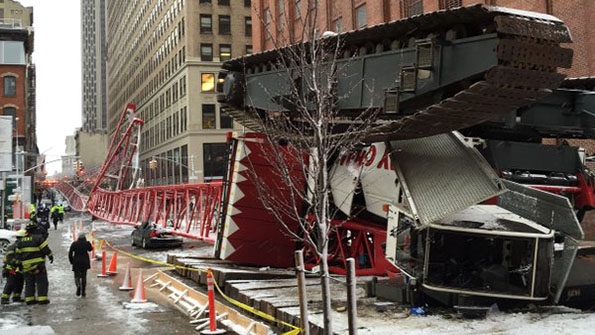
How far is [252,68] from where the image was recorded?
12.8m

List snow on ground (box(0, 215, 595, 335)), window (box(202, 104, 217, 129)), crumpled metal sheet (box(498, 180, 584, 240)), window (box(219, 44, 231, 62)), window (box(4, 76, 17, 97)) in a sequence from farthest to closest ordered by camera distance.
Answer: window (box(4, 76, 17, 97)) → window (box(219, 44, 231, 62)) → window (box(202, 104, 217, 129)) → crumpled metal sheet (box(498, 180, 584, 240)) → snow on ground (box(0, 215, 595, 335))

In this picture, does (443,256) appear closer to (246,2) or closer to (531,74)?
(531,74)

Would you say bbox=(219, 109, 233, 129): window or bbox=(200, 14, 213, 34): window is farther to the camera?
bbox=(200, 14, 213, 34): window

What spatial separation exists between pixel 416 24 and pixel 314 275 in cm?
671

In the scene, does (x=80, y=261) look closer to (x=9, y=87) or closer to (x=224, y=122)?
(x=224, y=122)

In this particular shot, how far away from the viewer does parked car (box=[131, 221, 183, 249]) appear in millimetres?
25594

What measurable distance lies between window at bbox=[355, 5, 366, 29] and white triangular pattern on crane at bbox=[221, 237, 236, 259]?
74.8 feet

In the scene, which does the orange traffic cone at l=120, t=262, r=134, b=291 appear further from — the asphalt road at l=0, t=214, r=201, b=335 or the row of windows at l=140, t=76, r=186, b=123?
the row of windows at l=140, t=76, r=186, b=123

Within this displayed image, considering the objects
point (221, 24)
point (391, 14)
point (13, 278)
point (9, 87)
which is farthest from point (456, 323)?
point (9, 87)

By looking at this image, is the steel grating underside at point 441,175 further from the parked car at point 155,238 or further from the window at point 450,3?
the window at point 450,3

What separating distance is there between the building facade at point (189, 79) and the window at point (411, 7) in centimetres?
2739

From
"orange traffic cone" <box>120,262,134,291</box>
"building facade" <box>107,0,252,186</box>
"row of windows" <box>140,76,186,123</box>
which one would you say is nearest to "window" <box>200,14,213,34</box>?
"building facade" <box>107,0,252,186</box>

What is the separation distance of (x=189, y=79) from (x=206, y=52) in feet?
12.5

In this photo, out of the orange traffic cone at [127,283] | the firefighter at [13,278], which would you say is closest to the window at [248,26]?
the orange traffic cone at [127,283]
